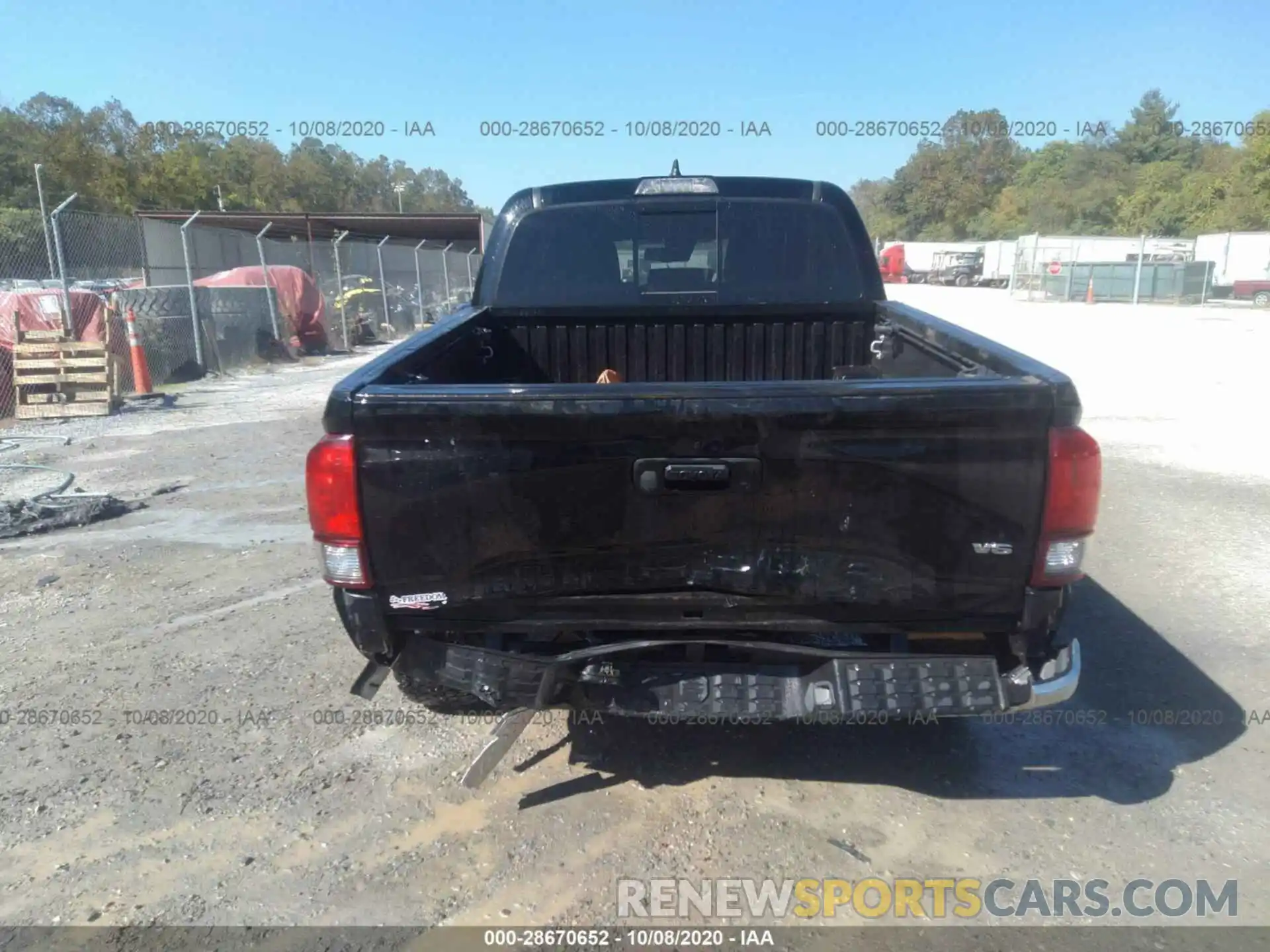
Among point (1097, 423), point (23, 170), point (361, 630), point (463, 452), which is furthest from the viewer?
point (23, 170)

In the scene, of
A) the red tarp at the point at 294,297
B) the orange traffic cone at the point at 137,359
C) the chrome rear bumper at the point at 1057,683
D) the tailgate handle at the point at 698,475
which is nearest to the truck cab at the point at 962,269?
the red tarp at the point at 294,297

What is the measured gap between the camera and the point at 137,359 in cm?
1304

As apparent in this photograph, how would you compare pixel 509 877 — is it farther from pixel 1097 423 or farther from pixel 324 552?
pixel 1097 423

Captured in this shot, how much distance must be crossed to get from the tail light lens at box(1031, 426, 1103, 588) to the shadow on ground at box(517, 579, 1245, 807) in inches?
43.0

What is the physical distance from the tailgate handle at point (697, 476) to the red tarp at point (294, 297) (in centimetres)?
1736

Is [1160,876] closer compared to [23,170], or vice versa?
[1160,876]

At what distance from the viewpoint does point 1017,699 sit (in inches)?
114

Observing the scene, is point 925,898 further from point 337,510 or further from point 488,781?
point 337,510

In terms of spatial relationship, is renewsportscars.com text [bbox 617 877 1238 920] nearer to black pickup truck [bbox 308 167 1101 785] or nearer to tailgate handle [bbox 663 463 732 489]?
black pickup truck [bbox 308 167 1101 785]

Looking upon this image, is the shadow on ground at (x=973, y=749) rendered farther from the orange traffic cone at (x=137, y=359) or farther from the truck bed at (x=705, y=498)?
the orange traffic cone at (x=137, y=359)

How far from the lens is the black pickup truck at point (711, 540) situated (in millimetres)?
2699

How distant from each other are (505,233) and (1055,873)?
12.2 feet

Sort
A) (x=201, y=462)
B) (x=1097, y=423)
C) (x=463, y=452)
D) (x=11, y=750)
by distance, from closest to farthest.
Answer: (x=463, y=452) → (x=11, y=750) → (x=201, y=462) → (x=1097, y=423)

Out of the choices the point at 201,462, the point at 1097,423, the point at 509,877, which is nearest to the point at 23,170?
the point at 201,462
